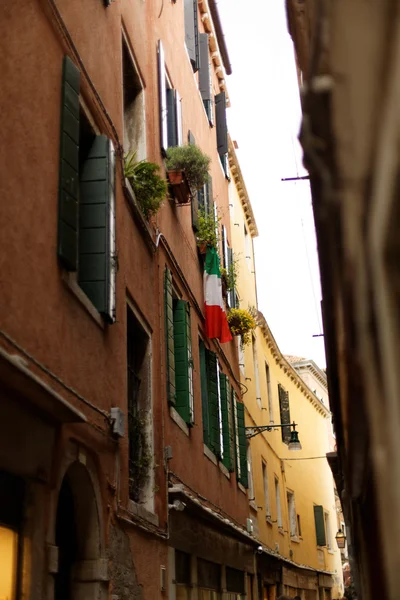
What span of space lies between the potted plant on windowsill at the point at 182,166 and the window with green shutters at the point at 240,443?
19.7ft

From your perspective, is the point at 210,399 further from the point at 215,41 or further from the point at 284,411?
A: the point at 284,411

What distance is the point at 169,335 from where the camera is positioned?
10.6m

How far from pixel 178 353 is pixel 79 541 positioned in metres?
4.61

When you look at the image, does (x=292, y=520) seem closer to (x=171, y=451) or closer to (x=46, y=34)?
(x=171, y=451)

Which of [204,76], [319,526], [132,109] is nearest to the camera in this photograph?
[132,109]

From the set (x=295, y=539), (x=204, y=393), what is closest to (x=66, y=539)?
(x=204, y=393)

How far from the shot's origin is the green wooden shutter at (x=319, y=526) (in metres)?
29.9

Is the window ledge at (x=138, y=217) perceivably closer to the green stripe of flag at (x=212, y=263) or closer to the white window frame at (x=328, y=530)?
the green stripe of flag at (x=212, y=263)

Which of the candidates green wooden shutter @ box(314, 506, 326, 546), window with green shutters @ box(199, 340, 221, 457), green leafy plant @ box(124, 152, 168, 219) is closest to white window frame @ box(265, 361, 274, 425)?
green wooden shutter @ box(314, 506, 326, 546)

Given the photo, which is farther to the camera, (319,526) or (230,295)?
(319,526)

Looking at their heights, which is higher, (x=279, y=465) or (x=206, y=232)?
(x=206, y=232)

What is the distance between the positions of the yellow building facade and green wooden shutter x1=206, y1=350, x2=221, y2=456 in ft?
16.0

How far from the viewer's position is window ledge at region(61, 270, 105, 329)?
642 cm

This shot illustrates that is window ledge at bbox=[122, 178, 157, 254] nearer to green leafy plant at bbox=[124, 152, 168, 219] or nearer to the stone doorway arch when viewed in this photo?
green leafy plant at bbox=[124, 152, 168, 219]
